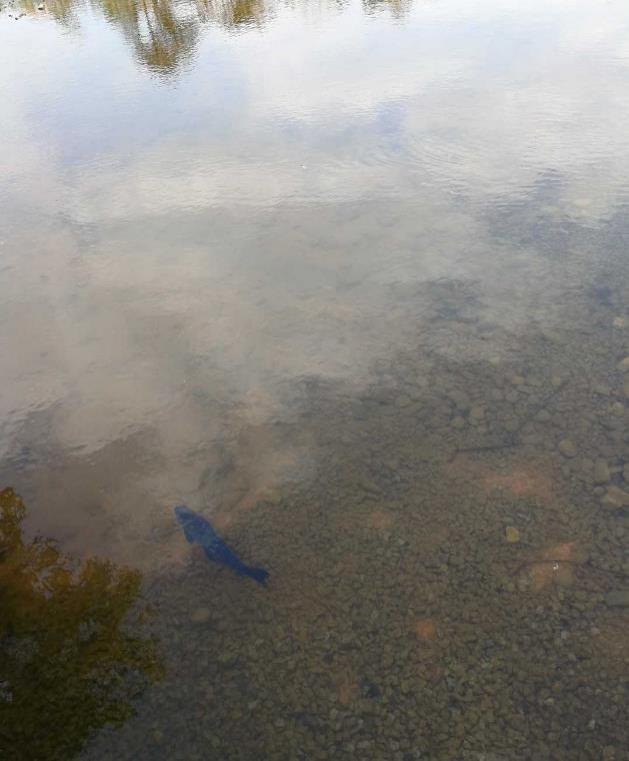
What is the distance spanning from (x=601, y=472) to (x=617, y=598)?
4.36ft

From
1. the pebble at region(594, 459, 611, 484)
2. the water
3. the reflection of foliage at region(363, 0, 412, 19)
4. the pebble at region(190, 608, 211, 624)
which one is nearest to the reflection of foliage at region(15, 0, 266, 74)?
the reflection of foliage at region(363, 0, 412, 19)

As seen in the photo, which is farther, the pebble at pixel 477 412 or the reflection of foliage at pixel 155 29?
the reflection of foliage at pixel 155 29

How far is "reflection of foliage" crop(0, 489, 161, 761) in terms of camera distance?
448 cm

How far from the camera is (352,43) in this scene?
16625mm

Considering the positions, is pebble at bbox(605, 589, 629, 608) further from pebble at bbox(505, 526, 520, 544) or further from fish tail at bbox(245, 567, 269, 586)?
fish tail at bbox(245, 567, 269, 586)

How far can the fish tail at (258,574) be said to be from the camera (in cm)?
539

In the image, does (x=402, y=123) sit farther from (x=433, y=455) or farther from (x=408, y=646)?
(x=408, y=646)

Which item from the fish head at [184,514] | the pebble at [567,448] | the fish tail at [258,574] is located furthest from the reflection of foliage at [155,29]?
the fish tail at [258,574]

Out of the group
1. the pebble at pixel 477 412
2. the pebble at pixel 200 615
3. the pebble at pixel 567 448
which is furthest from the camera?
the pebble at pixel 477 412

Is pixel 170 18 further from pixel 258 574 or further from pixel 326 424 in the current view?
pixel 258 574

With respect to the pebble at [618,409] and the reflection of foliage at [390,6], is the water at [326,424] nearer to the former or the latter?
the pebble at [618,409]

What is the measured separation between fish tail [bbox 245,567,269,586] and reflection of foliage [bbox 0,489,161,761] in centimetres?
96

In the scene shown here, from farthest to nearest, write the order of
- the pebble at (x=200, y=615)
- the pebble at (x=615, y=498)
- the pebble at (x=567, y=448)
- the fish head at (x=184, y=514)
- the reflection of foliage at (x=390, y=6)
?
1. the reflection of foliage at (x=390, y=6)
2. the pebble at (x=567, y=448)
3. the fish head at (x=184, y=514)
4. the pebble at (x=615, y=498)
5. the pebble at (x=200, y=615)

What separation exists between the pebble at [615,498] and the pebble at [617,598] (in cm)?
89
